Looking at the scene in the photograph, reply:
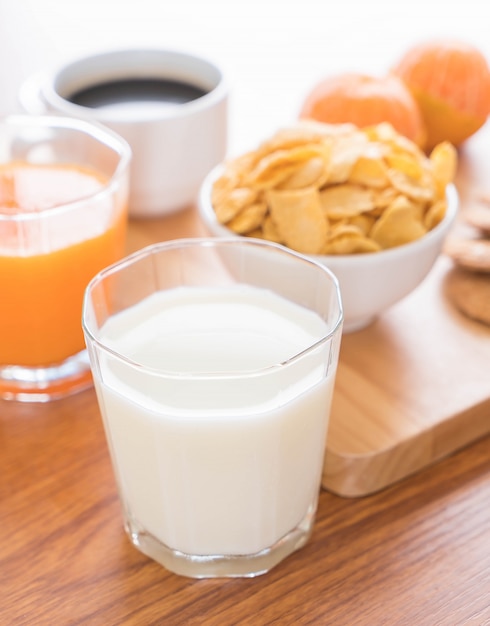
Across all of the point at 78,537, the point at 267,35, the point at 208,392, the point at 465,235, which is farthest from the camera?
the point at 267,35

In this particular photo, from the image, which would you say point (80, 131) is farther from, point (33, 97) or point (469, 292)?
point (469, 292)

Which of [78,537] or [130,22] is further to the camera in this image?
[130,22]

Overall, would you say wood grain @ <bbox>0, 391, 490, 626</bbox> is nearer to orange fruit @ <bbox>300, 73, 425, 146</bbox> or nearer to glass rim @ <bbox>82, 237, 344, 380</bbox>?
glass rim @ <bbox>82, 237, 344, 380</bbox>

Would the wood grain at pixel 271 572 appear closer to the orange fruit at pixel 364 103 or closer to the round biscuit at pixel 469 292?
the round biscuit at pixel 469 292

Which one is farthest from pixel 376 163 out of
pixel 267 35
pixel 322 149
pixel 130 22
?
pixel 130 22

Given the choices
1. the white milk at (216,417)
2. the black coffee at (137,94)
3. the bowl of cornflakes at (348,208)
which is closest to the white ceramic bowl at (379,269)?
the bowl of cornflakes at (348,208)

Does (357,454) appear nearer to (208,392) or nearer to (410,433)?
(410,433)

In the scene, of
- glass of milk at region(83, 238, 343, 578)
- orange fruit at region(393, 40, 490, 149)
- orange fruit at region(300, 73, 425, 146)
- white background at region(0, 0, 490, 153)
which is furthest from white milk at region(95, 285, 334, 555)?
white background at region(0, 0, 490, 153)
